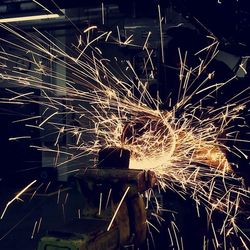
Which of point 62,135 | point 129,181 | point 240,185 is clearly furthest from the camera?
point 62,135

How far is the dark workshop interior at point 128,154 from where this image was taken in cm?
184

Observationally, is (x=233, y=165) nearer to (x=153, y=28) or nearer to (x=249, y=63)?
(x=249, y=63)

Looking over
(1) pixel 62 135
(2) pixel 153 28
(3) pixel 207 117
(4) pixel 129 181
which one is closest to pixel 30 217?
(1) pixel 62 135

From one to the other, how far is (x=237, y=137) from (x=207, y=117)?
8.6 inches

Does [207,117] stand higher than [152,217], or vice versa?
[207,117]

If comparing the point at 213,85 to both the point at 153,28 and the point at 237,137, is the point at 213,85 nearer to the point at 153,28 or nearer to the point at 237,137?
the point at 237,137

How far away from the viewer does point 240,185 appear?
280 cm

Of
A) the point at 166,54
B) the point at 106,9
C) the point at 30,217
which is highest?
the point at 106,9

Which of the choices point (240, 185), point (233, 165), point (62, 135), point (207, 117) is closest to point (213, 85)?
point (207, 117)

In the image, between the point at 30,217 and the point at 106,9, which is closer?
the point at 30,217

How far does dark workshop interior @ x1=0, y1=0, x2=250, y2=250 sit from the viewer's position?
1.84 meters

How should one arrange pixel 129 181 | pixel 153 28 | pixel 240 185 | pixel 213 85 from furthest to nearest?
1. pixel 153 28
2. pixel 240 185
3. pixel 213 85
4. pixel 129 181

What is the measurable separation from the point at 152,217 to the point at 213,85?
1350 millimetres

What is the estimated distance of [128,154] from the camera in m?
1.91
